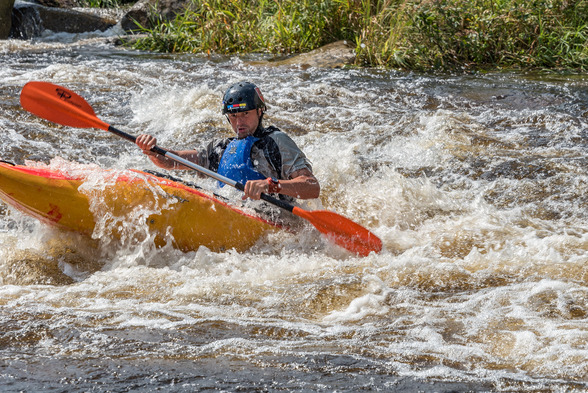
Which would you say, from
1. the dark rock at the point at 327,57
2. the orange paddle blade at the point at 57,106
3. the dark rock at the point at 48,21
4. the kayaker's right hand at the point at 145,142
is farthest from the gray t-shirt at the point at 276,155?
the dark rock at the point at 48,21

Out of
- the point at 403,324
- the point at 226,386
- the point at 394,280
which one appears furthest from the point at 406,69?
the point at 226,386

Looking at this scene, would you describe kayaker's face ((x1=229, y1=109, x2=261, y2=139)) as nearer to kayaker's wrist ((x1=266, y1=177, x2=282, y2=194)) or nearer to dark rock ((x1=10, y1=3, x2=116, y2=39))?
kayaker's wrist ((x1=266, y1=177, x2=282, y2=194))

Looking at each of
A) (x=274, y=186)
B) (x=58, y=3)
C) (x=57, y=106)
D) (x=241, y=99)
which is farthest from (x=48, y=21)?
(x=274, y=186)

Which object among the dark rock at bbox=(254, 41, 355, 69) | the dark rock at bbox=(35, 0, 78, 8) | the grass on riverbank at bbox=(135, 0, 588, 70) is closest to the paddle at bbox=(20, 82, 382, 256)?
the dark rock at bbox=(254, 41, 355, 69)

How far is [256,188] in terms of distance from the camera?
3.69 metres

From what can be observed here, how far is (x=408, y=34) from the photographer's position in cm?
878

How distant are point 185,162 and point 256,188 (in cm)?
56

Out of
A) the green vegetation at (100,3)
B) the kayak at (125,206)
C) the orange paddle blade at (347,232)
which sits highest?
the green vegetation at (100,3)

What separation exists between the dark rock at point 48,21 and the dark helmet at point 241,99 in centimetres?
954

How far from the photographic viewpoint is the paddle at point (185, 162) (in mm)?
3900

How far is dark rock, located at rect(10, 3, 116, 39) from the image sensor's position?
1216 centimetres

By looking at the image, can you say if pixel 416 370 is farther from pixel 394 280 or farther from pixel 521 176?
pixel 521 176

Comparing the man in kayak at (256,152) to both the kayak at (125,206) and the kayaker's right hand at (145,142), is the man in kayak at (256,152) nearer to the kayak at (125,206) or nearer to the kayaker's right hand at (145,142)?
the kayaker's right hand at (145,142)

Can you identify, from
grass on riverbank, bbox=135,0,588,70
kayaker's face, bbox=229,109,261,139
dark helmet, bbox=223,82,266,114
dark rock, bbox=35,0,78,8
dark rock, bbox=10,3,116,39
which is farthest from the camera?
dark rock, bbox=35,0,78,8
